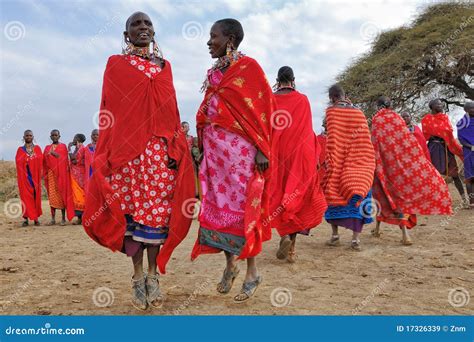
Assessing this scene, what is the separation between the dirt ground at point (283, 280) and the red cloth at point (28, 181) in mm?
3613

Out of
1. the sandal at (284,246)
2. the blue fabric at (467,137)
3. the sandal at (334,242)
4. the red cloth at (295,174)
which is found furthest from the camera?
the blue fabric at (467,137)

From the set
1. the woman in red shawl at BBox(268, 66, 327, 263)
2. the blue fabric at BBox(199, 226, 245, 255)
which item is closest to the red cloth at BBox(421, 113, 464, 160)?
the woman in red shawl at BBox(268, 66, 327, 263)

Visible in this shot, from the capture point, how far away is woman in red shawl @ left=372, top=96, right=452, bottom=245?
7.08 m

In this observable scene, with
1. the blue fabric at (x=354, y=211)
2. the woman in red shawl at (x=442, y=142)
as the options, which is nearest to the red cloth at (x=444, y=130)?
the woman in red shawl at (x=442, y=142)

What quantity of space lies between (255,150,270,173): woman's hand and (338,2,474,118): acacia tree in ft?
57.0

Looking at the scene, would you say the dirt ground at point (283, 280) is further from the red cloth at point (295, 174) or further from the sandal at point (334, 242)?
the red cloth at point (295, 174)

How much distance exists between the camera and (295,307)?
152 inches

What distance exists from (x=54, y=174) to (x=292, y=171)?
25.7 ft

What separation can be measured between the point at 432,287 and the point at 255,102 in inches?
94.6

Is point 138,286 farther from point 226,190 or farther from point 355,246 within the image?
point 355,246

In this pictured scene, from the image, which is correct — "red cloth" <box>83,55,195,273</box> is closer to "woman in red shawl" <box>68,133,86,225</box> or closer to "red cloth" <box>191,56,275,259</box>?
"red cloth" <box>191,56,275,259</box>

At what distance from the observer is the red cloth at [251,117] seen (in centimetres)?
392

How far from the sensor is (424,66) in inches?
810

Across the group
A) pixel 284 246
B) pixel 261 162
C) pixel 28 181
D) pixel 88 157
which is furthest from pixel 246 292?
pixel 28 181
